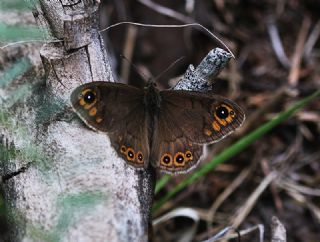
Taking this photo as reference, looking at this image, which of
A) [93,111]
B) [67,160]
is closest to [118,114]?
[93,111]

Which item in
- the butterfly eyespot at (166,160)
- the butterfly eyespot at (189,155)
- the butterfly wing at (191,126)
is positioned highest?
the butterfly wing at (191,126)

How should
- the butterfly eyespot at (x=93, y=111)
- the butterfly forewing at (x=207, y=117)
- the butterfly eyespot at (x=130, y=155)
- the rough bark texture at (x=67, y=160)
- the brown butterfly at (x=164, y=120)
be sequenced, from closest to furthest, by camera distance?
1. the rough bark texture at (x=67, y=160)
2. the butterfly eyespot at (x=130, y=155)
3. the butterfly eyespot at (x=93, y=111)
4. the brown butterfly at (x=164, y=120)
5. the butterfly forewing at (x=207, y=117)

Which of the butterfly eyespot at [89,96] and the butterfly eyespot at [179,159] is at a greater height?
Result: the butterfly eyespot at [89,96]

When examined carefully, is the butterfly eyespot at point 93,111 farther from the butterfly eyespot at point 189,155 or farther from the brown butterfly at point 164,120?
the butterfly eyespot at point 189,155

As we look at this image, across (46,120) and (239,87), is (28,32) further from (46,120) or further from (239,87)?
(239,87)

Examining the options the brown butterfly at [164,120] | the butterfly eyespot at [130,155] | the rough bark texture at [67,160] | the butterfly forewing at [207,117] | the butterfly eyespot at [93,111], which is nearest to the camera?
the rough bark texture at [67,160]

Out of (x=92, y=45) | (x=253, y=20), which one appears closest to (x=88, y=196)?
(x=92, y=45)

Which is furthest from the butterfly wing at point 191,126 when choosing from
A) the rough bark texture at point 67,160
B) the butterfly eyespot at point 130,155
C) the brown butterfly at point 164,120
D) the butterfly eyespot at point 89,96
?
the butterfly eyespot at point 89,96

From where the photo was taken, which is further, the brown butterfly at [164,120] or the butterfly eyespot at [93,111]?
the brown butterfly at [164,120]

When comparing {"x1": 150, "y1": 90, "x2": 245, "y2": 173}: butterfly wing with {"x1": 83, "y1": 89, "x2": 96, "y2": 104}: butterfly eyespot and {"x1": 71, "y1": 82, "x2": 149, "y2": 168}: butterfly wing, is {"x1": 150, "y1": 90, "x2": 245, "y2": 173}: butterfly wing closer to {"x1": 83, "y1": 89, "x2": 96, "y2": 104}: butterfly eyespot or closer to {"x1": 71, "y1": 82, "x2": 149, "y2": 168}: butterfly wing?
{"x1": 71, "y1": 82, "x2": 149, "y2": 168}: butterfly wing
